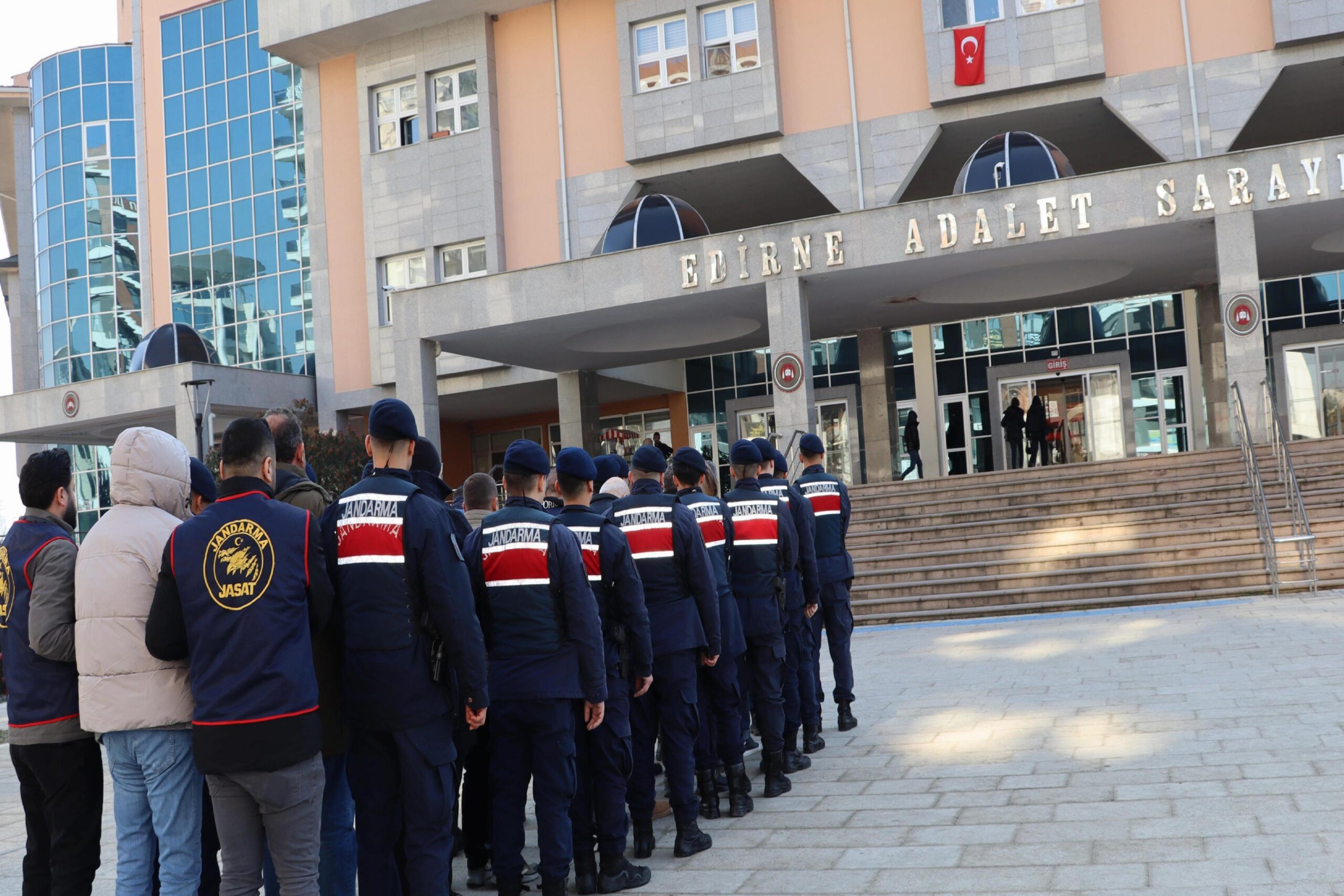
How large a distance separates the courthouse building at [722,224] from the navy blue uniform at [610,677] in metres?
14.6

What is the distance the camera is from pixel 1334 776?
584 centimetres

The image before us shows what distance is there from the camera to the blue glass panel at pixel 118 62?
3794 centimetres

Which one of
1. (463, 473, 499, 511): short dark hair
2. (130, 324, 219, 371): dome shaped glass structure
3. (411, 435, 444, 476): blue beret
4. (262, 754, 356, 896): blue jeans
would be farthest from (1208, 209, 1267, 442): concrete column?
(130, 324, 219, 371): dome shaped glass structure

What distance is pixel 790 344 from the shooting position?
67.4ft

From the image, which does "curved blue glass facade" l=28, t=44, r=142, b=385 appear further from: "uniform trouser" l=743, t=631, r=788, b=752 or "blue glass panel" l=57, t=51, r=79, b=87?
"uniform trouser" l=743, t=631, r=788, b=752

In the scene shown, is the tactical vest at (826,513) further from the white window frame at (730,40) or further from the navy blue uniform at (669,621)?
the white window frame at (730,40)

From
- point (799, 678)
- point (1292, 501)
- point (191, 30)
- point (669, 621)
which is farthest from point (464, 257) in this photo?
point (669, 621)

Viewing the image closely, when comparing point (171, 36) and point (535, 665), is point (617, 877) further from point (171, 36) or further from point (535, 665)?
point (171, 36)

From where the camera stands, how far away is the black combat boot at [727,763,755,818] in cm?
645

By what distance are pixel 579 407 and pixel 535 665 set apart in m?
23.7

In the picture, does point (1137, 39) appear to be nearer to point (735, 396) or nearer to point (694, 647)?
point (735, 396)

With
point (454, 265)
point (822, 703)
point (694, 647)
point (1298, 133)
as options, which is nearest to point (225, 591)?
point (694, 647)

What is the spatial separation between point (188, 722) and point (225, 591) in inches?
22.0

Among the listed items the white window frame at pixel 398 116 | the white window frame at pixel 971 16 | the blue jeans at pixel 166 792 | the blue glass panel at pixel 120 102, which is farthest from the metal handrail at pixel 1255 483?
the blue glass panel at pixel 120 102
